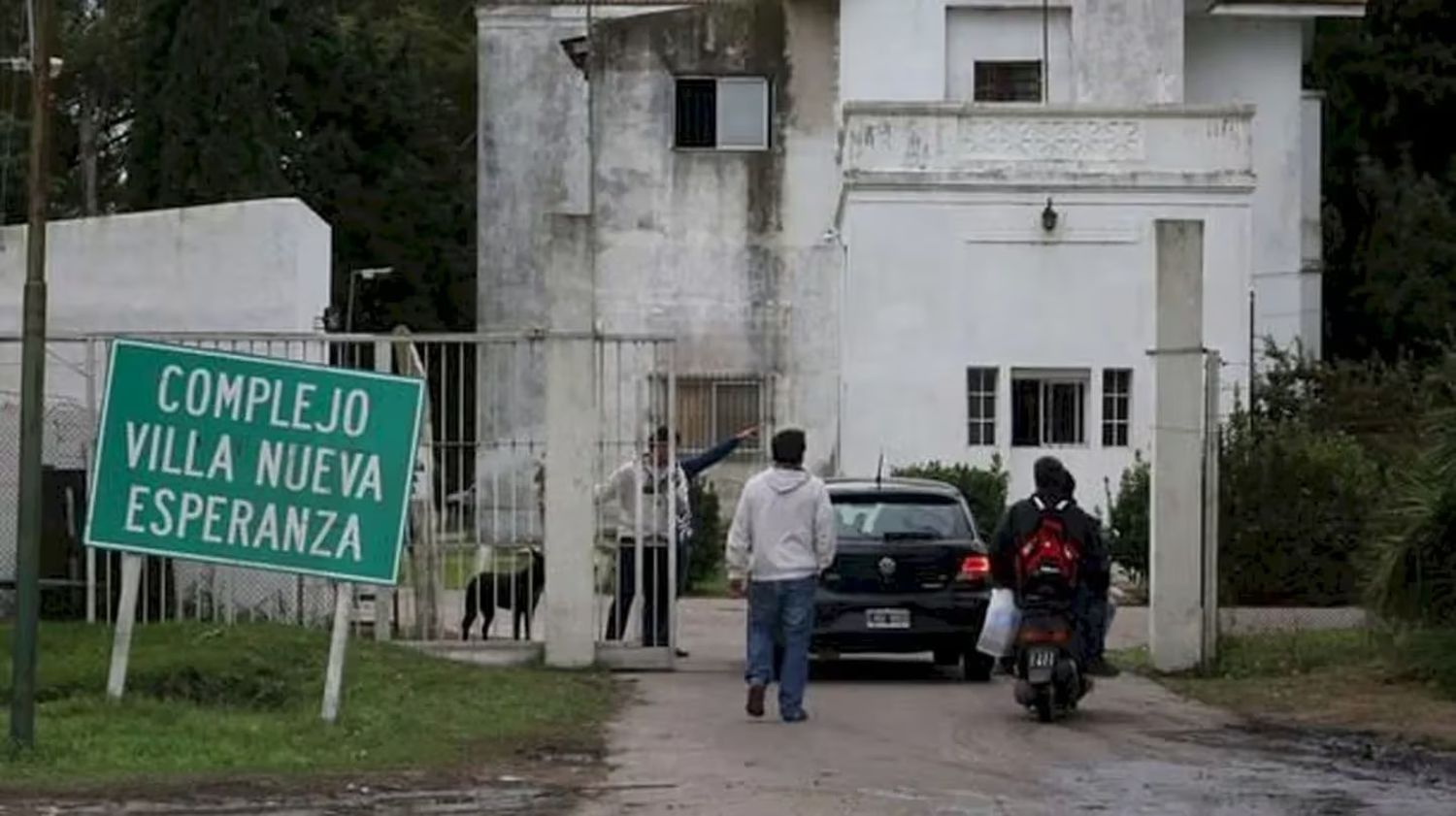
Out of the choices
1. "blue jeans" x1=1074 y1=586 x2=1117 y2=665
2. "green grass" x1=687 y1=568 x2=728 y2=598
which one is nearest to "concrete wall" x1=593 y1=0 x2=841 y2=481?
"green grass" x1=687 y1=568 x2=728 y2=598

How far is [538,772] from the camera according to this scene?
1377 centimetres

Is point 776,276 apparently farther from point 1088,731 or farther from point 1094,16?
point 1088,731

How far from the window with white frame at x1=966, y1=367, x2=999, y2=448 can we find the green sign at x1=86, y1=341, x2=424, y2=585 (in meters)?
18.4

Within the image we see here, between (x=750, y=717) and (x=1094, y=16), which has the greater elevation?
(x=1094, y=16)

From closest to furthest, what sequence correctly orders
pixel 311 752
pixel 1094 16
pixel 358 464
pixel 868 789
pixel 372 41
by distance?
pixel 868 789
pixel 311 752
pixel 358 464
pixel 1094 16
pixel 372 41

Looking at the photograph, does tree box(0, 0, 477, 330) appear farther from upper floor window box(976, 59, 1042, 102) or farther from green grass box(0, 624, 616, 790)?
green grass box(0, 624, 616, 790)

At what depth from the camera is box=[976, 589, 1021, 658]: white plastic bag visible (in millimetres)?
16703

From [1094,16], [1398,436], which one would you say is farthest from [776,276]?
[1398,436]

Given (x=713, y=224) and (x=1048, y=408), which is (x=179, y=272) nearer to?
(x=1048, y=408)

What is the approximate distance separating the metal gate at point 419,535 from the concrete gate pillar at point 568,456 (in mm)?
76

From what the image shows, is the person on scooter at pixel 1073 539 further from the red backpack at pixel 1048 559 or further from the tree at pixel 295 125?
the tree at pixel 295 125

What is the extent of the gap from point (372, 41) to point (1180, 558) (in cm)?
4272

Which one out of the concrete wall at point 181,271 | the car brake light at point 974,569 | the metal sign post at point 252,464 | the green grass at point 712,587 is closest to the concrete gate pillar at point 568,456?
the car brake light at point 974,569

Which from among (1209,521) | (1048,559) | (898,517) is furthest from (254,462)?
(1209,521)
